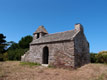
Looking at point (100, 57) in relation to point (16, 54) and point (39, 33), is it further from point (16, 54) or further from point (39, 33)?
point (16, 54)

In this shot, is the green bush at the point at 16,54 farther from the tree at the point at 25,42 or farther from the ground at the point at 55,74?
the ground at the point at 55,74

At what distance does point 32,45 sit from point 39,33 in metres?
3.49

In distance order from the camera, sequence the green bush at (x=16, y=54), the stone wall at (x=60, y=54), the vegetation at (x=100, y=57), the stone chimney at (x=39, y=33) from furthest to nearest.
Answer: the green bush at (x=16, y=54) < the stone chimney at (x=39, y=33) < the vegetation at (x=100, y=57) < the stone wall at (x=60, y=54)

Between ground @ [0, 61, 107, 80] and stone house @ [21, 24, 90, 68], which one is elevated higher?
stone house @ [21, 24, 90, 68]

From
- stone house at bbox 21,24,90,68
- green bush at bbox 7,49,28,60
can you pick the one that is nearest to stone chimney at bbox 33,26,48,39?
stone house at bbox 21,24,90,68

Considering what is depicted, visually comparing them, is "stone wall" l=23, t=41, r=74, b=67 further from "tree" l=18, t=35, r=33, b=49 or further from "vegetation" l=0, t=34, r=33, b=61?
"tree" l=18, t=35, r=33, b=49

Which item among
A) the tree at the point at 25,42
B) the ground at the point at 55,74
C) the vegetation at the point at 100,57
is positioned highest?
the tree at the point at 25,42

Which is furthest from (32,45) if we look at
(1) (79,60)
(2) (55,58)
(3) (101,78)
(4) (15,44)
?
(4) (15,44)

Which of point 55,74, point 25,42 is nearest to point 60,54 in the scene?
point 55,74

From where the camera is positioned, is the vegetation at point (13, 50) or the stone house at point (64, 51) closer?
the stone house at point (64, 51)

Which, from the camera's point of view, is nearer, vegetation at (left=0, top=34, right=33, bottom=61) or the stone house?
the stone house

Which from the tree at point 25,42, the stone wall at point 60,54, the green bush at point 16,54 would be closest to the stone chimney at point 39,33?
the stone wall at point 60,54

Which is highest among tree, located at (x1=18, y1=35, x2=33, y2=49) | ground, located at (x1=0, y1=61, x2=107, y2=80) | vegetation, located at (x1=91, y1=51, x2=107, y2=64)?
tree, located at (x1=18, y1=35, x2=33, y2=49)

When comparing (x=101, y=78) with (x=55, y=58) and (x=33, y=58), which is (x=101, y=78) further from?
(x=33, y=58)
